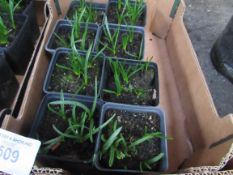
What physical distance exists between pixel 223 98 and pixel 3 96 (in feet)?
4.08

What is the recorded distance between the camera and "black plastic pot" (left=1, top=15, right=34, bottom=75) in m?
1.06

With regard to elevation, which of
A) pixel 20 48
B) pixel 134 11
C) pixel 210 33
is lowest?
pixel 210 33

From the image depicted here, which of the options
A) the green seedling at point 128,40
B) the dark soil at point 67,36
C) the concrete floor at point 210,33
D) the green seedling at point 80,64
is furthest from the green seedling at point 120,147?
the concrete floor at point 210,33

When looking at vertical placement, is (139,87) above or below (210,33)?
above

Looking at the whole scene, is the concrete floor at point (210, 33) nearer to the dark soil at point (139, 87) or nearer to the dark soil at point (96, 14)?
the dark soil at point (139, 87)

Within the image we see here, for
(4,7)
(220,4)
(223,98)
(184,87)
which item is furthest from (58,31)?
(220,4)

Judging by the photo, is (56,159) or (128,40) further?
(128,40)

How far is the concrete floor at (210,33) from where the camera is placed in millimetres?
1532

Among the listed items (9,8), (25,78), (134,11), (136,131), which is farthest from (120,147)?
(9,8)

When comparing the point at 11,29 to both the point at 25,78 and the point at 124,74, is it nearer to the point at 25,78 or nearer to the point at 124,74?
the point at 25,78

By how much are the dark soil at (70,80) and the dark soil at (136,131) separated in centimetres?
15

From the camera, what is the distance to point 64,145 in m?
0.81

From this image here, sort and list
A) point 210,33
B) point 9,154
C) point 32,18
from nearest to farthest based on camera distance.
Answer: point 9,154 < point 32,18 < point 210,33

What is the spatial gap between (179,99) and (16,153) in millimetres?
800
